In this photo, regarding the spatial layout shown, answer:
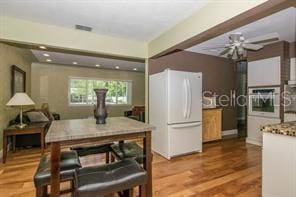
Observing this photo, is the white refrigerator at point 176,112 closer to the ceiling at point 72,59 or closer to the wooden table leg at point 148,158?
the wooden table leg at point 148,158

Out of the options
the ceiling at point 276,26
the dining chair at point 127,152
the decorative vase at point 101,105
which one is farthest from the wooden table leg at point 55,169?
the ceiling at point 276,26

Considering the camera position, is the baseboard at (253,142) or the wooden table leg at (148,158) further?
the baseboard at (253,142)

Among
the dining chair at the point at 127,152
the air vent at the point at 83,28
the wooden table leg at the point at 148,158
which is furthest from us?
the air vent at the point at 83,28

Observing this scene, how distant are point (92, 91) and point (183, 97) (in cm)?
520

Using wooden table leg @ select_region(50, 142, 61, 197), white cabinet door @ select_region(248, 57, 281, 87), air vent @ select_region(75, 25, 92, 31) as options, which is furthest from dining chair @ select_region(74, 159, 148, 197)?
white cabinet door @ select_region(248, 57, 281, 87)

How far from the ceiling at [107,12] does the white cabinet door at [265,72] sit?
2.71 meters

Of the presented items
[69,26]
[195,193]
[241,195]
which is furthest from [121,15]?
[241,195]

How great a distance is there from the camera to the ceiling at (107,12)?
2.49 metres

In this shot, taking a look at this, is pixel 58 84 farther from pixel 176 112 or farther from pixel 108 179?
pixel 108 179

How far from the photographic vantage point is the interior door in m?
3.55

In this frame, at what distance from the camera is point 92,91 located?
7.79 metres

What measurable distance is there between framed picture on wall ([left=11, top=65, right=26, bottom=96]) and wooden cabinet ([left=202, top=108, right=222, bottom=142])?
472cm

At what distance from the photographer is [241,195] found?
7.37ft

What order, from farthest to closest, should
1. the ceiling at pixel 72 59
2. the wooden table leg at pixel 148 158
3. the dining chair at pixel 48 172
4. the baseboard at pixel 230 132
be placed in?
the baseboard at pixel 230 132
the ceiling at pixel 72 59
the wooden table leg at pixel 148 158
the dining chair at pixel 48 172
